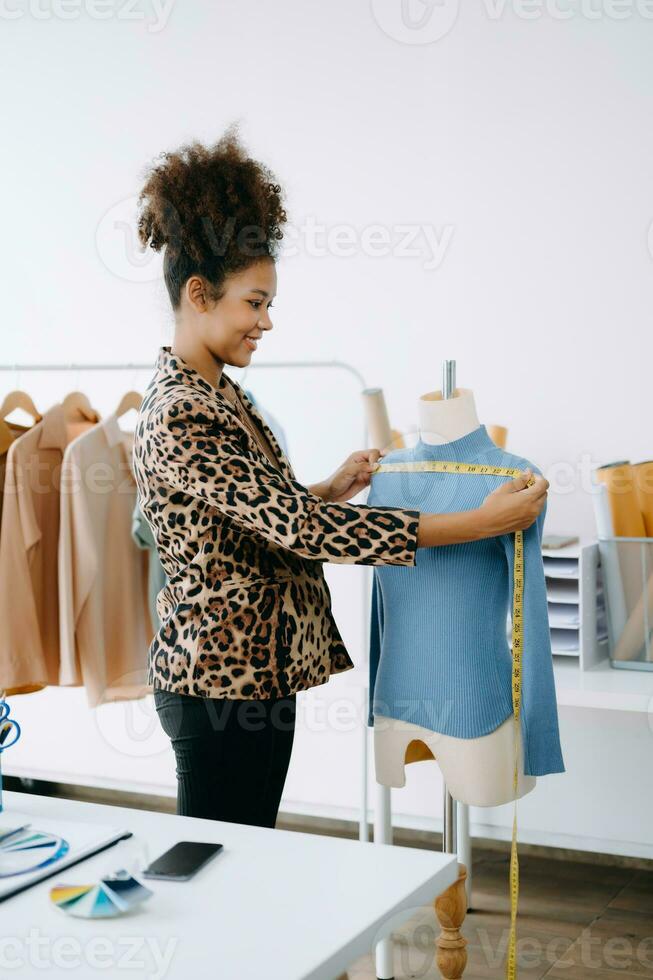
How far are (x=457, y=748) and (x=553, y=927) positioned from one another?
118 centimetres

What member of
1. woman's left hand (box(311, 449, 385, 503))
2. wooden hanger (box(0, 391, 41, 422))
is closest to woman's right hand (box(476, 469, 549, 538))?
woman's left hand (box(311, 449, 385, 503))

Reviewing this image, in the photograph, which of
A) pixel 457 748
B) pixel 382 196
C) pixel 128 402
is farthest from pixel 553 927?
pixel 382 196

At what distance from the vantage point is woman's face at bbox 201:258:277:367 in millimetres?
1906

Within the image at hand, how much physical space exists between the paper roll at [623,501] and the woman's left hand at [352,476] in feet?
2.58

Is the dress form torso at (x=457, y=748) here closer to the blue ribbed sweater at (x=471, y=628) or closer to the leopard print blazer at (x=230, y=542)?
the blue ribbed sweater at (x=471, y=628)

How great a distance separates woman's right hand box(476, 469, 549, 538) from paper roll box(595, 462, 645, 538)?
0.95m

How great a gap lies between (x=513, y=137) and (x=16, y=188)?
204 cm

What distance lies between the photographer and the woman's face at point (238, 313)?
191 centimetres

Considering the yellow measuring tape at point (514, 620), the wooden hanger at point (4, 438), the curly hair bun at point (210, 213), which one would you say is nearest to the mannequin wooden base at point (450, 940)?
the yellow measuring tape at point (514, 620)

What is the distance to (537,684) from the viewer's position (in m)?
2.10

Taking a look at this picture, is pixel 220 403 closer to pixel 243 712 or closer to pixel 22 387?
pixel 243 712

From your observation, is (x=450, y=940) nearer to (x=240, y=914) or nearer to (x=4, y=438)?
(x=240, y=914)

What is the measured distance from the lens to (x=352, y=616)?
3.45 meters

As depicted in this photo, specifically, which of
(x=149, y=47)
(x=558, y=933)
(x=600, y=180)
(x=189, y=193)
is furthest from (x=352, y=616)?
(x=149, y=47)
